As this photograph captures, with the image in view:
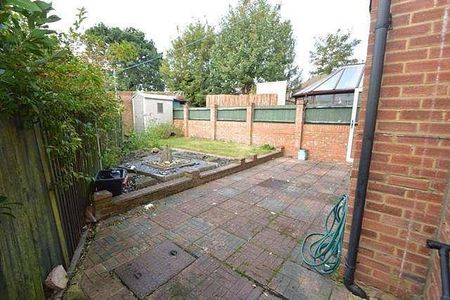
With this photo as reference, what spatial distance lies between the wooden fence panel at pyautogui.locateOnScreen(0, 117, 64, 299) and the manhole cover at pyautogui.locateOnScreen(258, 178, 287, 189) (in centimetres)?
435

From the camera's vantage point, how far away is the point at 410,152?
1.80m

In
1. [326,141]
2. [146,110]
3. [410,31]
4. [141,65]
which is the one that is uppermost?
[141,65]

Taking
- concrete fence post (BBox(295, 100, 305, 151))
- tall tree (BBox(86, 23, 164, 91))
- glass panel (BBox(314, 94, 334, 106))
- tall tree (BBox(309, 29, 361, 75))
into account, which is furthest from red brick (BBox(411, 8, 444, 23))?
tall tree (BBox(86, 23, 164, 91))

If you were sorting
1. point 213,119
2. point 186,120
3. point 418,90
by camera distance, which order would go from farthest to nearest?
point 186,120
point 213,119
point 418,90

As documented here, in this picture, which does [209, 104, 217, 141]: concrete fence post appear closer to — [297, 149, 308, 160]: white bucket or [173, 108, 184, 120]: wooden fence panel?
[173, 108, 184, 120]: wooden fence panel

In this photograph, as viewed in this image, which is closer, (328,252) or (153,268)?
(153,268)

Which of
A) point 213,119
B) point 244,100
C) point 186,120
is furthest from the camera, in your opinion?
point 186,120

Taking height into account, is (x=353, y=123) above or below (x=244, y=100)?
below

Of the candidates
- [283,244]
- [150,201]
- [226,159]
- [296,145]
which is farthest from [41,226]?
[296,145]

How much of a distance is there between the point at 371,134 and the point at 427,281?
125cm

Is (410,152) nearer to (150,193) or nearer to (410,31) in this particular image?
(410,31)

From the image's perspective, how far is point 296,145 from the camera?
904cm

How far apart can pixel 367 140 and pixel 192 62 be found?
2082 centimetres

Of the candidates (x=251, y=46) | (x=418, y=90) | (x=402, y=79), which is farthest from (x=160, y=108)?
(x=418, y=90)
